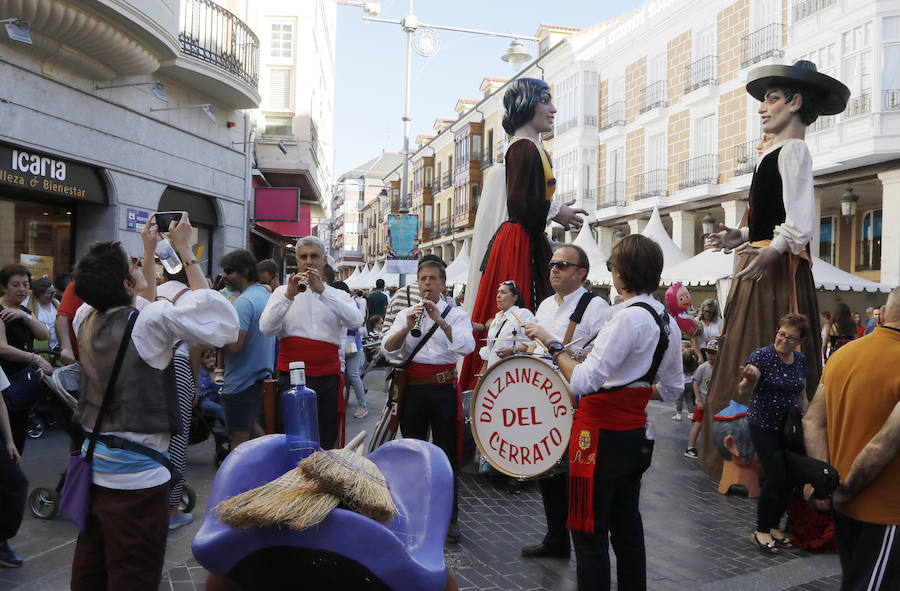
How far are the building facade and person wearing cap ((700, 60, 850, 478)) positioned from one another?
8558 mm

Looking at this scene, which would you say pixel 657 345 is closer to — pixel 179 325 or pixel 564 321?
pixel 564 321

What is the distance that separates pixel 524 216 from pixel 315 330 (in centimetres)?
204

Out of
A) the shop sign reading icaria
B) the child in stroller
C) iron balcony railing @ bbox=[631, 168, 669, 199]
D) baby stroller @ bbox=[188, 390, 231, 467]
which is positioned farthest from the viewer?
iron balcony railing @ bbox=[631, 168, 669, 199]

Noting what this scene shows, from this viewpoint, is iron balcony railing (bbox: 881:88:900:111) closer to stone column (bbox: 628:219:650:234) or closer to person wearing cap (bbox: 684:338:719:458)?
stone column (bbox: 628:219:650:234)

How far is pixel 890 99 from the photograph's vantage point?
1762 cm

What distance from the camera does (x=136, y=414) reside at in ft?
10.2

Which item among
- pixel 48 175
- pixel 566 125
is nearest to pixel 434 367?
pixel 48 175

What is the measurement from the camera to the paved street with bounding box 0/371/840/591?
4465mm

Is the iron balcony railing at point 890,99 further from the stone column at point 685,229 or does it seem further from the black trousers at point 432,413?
the black trousers at point 432,413

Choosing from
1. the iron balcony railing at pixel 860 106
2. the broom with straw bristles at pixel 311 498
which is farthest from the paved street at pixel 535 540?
the iron balcony railing at pixel 860 106

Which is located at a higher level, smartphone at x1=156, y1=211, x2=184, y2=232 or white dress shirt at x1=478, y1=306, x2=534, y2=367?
smartphone at x1=156, y1=211, x2=184, y2=232

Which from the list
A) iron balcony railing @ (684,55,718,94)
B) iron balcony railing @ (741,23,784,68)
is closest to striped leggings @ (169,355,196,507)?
iron balcony railing @ (741,23,784,68)

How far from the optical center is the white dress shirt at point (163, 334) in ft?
10.1

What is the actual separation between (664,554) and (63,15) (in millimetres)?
10078
